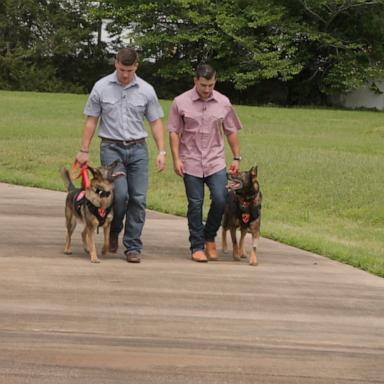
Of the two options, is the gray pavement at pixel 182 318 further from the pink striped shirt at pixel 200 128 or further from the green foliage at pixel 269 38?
the green foliage at pixel 269 38

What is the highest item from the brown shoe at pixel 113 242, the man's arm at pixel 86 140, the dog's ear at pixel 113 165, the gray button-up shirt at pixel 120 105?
the gray button-up shirt at pixel 120 105

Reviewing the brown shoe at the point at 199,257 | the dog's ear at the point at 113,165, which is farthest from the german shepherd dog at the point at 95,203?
the brown shoe at the point at 199,257

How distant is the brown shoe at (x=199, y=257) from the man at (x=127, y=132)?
52 centimetres

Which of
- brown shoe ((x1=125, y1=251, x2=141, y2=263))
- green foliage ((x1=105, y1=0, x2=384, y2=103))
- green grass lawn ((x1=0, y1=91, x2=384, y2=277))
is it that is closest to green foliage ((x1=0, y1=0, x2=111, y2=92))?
green foliage ((x1=105, y1=0, x2=384, y2=103))

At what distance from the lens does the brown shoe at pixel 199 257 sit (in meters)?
8.36

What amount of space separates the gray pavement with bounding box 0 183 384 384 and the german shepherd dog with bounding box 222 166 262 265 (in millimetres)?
244

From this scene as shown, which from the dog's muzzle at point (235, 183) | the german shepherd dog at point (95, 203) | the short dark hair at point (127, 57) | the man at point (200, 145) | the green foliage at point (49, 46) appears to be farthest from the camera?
the green foliage at point (49, 46)

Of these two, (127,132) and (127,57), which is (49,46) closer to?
(127,132)

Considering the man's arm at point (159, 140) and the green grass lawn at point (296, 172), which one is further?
the green grass lawn at point (296, 172)

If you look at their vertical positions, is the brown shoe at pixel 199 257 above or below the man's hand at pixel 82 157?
below

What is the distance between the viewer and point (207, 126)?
8250mm

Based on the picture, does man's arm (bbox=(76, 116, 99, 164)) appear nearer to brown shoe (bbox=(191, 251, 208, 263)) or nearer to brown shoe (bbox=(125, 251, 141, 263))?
brown shoe (bbox=(125, 251, 141, 263))

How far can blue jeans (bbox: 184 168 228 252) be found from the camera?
328 inches

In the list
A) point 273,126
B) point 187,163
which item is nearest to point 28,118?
point 273,126
